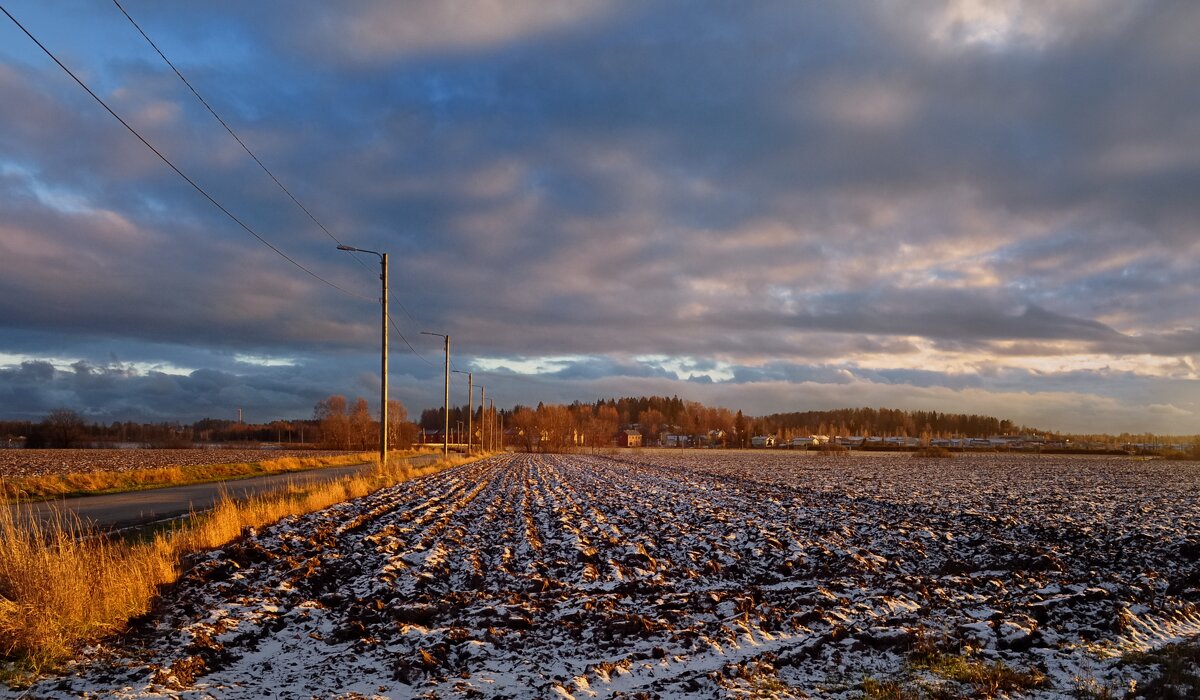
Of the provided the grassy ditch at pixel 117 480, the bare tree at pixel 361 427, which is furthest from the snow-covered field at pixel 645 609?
the bare tree at pixel 361 427

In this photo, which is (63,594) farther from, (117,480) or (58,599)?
(117,480)

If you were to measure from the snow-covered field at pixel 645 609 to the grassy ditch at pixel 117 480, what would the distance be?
1502cm

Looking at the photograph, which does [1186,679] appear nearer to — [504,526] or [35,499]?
[504,526]

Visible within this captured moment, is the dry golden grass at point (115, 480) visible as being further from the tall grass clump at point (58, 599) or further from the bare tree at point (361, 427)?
the bare tree at point (361, 427)

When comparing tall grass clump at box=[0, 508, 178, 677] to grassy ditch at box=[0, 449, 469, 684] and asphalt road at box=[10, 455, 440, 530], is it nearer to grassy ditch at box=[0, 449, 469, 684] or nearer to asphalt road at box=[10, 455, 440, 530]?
grassy ditch at box=[0, 449, 469, 684]

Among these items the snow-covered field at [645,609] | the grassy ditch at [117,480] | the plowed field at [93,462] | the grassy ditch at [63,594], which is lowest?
the plowed field at [93,462]

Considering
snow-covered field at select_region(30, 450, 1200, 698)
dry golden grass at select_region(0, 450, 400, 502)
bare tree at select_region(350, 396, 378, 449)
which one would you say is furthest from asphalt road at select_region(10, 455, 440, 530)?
bare tree at select_region(350, 396, 378, 449)

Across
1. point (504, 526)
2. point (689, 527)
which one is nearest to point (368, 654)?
point (504, 526)

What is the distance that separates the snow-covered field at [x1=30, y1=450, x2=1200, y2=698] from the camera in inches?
293

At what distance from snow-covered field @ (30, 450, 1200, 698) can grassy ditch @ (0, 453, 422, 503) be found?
15.0 m

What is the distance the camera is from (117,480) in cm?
3462

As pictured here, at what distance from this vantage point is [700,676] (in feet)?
24.3

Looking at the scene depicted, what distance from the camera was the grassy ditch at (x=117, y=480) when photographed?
2829 cm

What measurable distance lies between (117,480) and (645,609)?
34396 millimetres
